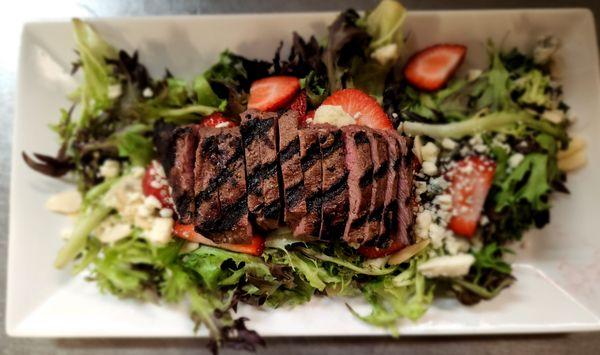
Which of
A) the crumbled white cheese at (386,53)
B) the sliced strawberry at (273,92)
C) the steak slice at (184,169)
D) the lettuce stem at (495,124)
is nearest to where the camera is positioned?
the sliced strawberry at (273,92)

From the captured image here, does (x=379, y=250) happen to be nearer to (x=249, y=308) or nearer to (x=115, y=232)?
(x=249, y=308)

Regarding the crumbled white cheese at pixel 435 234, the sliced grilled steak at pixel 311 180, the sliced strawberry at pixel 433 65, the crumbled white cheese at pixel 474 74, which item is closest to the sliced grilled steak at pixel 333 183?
the sliced grilled steak at pixel 311 180

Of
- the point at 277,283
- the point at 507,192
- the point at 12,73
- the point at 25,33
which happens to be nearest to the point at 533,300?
the point at 507,192

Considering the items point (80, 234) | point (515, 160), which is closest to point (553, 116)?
point (515, 160)

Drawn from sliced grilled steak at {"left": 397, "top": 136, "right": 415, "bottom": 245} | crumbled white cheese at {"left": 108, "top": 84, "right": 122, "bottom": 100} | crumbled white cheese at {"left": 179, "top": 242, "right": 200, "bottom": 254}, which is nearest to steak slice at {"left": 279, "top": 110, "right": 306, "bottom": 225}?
sliced grilled steak at {"left": 397, "top": 136, "right": 415, "bottom": 245}

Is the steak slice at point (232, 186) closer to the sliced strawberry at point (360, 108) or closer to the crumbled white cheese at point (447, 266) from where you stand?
the sliced strawberry at point (360, 108)

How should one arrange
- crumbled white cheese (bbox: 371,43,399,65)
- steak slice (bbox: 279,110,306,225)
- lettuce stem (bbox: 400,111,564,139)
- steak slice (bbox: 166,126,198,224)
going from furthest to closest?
Answer: lettuce stem (bbox: 400,111,564,139)
crumbled white cheese (bbox: 371,43,399,65)
steak slice (bbox: 166,126,198,224)
steak slice (bbox: 279,110,306,225)

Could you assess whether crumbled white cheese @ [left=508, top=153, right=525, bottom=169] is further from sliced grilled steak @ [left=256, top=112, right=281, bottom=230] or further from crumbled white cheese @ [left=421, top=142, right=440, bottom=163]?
sliced grilled steak @ [left=256, top=112, right=281, bottom=230]
